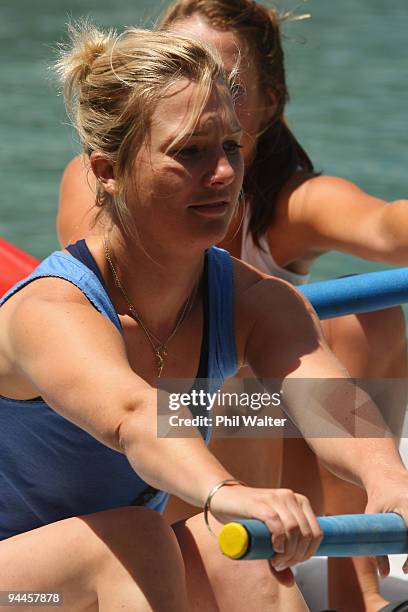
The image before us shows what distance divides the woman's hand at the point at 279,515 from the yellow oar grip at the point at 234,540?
33mm

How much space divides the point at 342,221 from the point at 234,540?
1130mm

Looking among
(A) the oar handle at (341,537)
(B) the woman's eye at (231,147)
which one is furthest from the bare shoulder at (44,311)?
(A) the oar handle at (341,537)

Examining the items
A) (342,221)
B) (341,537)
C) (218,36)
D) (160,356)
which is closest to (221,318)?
(160,356)

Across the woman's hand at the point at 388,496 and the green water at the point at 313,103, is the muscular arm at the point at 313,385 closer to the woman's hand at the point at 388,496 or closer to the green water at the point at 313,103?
the woman's hand at the point at 388,496

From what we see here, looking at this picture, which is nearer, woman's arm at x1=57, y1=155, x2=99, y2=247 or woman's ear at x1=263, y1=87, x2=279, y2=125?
woman's arm at x1=57, y1=155, x2=99, y2=247

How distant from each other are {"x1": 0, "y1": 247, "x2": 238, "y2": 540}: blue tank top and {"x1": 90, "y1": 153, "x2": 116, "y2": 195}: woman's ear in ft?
0.32

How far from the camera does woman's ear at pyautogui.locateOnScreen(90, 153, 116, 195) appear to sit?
4.79 feet

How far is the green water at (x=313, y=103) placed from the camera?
21.2 feet

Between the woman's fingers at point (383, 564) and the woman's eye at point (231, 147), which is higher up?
the woman's eye at point (231, 147)

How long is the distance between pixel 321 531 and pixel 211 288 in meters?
0.50

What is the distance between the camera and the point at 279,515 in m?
1.08

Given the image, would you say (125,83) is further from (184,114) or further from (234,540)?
(234,540)

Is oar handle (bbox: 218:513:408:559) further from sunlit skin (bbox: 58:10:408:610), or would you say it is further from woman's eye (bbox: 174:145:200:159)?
sunlit skin (bbox: 58:10:408:610)

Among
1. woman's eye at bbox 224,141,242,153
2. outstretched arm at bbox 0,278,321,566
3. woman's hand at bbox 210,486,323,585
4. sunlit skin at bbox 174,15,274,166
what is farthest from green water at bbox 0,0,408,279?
woman's hand at bbox 210,486,323,585
